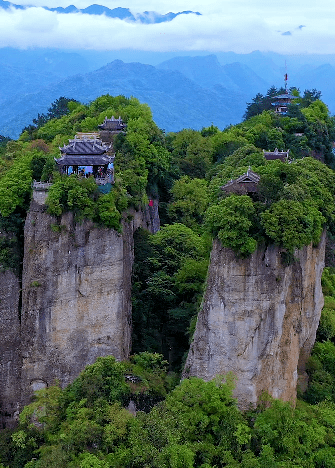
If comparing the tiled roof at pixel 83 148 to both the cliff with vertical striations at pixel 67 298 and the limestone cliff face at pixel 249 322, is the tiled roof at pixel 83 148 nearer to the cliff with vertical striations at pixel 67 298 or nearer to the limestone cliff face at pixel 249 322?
the cliff with vertical striations at pixel 67 298

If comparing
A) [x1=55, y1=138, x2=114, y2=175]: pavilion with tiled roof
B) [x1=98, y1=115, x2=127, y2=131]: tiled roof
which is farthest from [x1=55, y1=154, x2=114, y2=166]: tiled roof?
[x1=98, y1=115, x2=127, y2=131]: tiled roof

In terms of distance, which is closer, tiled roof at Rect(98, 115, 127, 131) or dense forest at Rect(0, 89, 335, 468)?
dense forest at Rect(0, 89, 335, 468)

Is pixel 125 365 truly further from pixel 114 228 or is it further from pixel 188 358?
pixel 114 228

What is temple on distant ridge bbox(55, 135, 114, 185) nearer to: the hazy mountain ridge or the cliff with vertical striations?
the cliff with vertical striations

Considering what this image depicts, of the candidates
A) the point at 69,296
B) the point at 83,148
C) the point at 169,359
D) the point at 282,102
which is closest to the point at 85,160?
the point at 83,148

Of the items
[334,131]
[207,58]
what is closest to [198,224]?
[334,131]

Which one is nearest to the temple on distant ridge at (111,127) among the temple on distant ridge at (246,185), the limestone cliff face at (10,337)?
the limestone cliff face at (10,337)

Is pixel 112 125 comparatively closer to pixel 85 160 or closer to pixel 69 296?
pixel 85 160
